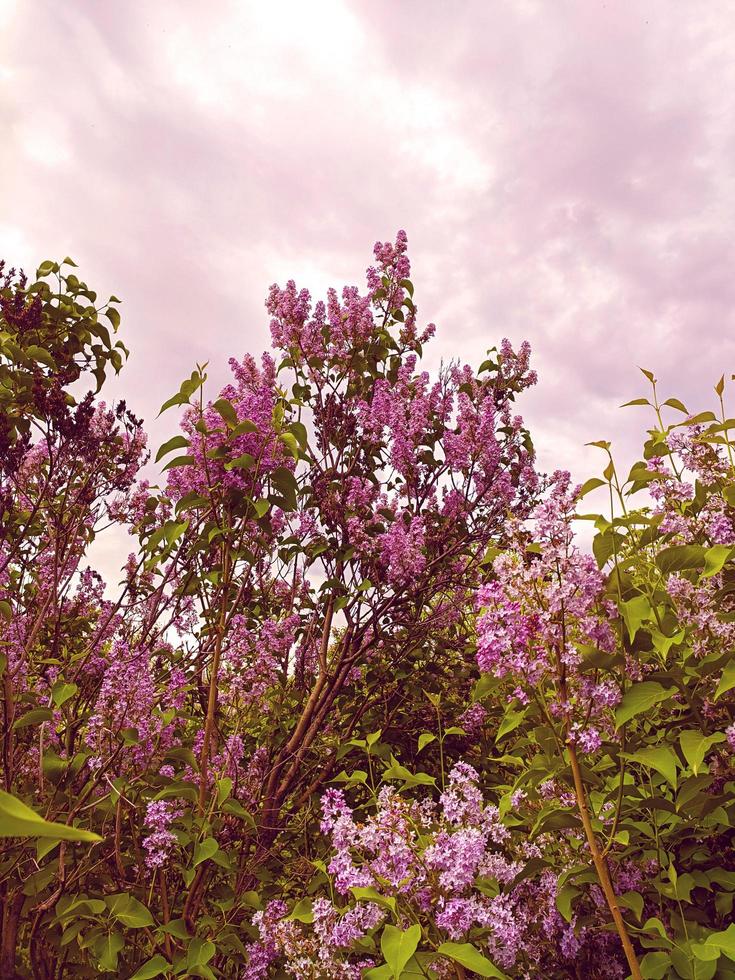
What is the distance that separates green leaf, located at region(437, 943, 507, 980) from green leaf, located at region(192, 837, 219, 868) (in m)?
0.95

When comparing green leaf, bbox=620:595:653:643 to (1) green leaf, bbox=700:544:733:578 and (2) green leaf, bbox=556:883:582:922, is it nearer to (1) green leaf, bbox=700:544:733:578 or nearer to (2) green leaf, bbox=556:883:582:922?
(1) green leaf, bbox=700:544:733:578

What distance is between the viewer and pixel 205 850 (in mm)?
2551

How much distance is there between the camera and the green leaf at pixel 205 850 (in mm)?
2518

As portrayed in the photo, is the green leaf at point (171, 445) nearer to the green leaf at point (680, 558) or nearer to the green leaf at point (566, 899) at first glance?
the green leaf at point (680, 558)

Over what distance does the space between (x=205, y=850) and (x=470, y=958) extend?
3.56 feet

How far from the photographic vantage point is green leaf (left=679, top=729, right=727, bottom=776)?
1.90m

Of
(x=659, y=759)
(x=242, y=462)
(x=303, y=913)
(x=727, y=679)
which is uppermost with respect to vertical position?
(x=242, y=462)

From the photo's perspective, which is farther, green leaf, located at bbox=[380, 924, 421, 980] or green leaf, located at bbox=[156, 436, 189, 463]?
green leaf, located at bbox=[156, 436, 189, 463]

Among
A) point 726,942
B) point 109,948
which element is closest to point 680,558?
point 726,942

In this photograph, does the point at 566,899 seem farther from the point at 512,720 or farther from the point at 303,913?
the point at 303,913

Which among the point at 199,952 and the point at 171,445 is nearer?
the point at 199,952

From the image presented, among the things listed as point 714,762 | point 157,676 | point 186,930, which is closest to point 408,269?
point 157,676

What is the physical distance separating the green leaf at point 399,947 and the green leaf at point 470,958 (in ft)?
0.25

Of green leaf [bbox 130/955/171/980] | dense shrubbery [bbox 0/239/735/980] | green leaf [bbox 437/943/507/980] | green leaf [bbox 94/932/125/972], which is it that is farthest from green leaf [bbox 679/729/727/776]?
green leaf [bbox 94/932/125/972]
